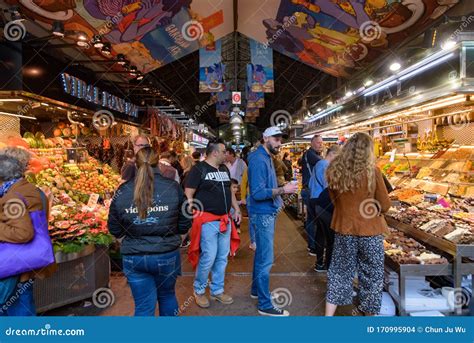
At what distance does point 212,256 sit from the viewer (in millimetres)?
4023

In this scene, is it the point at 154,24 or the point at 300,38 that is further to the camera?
the point at 300,38

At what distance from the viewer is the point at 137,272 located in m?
2.62

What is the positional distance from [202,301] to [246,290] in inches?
29.1

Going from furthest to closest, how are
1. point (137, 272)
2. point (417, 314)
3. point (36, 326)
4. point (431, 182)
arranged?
point (431, 182) → point (417, 314) → point (36, 326) → point (137, 272)

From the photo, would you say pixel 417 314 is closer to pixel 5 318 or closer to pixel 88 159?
pixel 5 318

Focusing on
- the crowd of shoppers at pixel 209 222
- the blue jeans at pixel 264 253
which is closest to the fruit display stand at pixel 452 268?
the crowd of shoppers at pixel 209 222

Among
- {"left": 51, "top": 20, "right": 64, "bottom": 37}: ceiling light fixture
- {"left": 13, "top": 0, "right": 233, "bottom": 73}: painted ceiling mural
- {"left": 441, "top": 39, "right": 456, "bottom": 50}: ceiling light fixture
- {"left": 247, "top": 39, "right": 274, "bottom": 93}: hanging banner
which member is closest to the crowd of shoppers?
{"left": 441, "top": 39, "right": 456, "bottom": 50}: ceiling light fixture

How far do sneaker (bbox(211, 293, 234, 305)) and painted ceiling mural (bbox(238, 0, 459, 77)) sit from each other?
18.0 feet

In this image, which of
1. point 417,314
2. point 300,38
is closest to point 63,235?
point 417,314

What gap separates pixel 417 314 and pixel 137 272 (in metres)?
→ 2.83

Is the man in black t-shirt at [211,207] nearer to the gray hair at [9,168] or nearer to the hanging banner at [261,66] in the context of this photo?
the gray hair at [9,168]

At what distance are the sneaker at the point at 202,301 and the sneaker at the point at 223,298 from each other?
0.42 feet

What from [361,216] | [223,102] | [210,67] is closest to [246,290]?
[361,216]

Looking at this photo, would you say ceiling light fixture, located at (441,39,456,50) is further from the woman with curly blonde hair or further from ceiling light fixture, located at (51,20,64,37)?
ceiling light fixture, located at (51,20,64,37)
